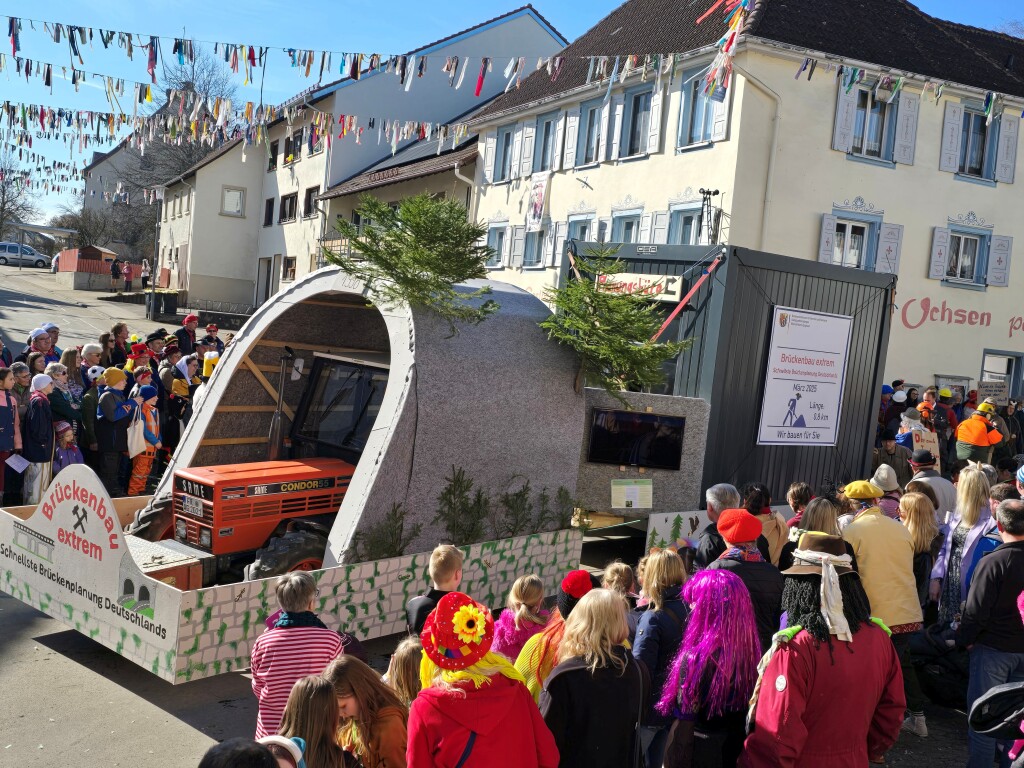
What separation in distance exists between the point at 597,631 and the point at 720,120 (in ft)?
53.8

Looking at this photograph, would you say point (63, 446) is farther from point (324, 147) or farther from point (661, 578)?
point (324, 147)

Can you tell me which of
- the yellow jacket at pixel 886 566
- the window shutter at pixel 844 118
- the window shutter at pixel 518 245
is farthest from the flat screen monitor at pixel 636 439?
the window shutter at pixel 518 245

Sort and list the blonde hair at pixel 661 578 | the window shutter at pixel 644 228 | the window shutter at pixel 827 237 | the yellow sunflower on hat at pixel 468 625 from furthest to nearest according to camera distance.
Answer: the window shutter at pixel 644 228
the window shutter at pixel 827 237
the blonde hair at pixel 661 578
the yellow sunflower on hat at pixel 468 625

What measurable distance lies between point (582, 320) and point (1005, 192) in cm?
1682

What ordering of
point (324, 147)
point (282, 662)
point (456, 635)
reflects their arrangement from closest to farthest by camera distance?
point (456, 635)
point (282, 662)
point (324, 147)

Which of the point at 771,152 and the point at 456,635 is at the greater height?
the point at 771,152

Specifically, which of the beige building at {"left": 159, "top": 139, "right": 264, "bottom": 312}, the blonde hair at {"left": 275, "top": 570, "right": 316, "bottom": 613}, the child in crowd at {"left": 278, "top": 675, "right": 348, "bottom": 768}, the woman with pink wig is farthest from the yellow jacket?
the beige building at {"left": 159, "top": 139, "right": 264, "bottom": 312}

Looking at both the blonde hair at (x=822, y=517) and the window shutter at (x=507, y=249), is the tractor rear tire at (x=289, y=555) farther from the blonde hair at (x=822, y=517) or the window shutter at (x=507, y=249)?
the window shutter at (x=507, y=249)

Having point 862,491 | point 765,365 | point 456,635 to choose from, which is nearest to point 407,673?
point 456,635

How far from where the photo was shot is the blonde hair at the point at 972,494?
6.57 meters

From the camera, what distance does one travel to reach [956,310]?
21016 mm

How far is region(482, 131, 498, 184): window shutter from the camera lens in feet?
86.5

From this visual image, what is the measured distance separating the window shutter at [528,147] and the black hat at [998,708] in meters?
22.4

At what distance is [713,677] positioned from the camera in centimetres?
435
